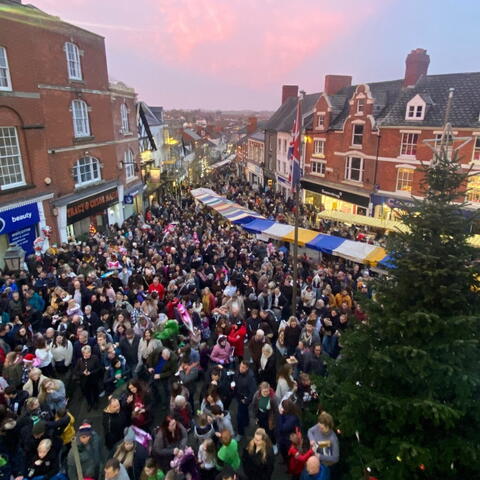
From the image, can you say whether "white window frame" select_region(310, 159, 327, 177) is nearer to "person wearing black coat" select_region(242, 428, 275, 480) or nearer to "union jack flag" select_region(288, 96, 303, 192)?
"union jack flag" select_region(288, 96, 303, 192)

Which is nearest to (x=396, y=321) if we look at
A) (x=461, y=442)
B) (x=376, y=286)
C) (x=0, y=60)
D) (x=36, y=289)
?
(x=376, y=286)

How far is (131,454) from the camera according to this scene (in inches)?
223

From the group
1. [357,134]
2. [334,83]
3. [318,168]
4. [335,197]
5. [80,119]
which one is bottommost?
[335,197]

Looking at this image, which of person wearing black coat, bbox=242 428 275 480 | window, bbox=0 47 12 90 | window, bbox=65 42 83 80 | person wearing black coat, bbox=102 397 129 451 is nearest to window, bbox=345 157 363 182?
window, bbox=65 42 83 80

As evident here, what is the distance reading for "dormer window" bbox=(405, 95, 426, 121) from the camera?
2362 cm

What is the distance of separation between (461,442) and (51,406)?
21.4ft

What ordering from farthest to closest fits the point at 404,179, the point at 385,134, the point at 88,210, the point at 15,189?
the point at 385,134, the point at 404,179, the point at 88,210, the point at 15,189

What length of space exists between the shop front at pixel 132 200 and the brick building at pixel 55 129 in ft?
1.72

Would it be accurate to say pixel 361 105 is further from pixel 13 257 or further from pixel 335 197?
pixel 13 257

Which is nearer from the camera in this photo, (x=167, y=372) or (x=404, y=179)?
(x=167, y=372)

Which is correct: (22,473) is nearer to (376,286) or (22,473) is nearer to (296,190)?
(376,286)

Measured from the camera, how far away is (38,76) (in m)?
18.5

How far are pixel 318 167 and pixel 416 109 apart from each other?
1037cm

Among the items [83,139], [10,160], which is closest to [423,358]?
[10,160]
